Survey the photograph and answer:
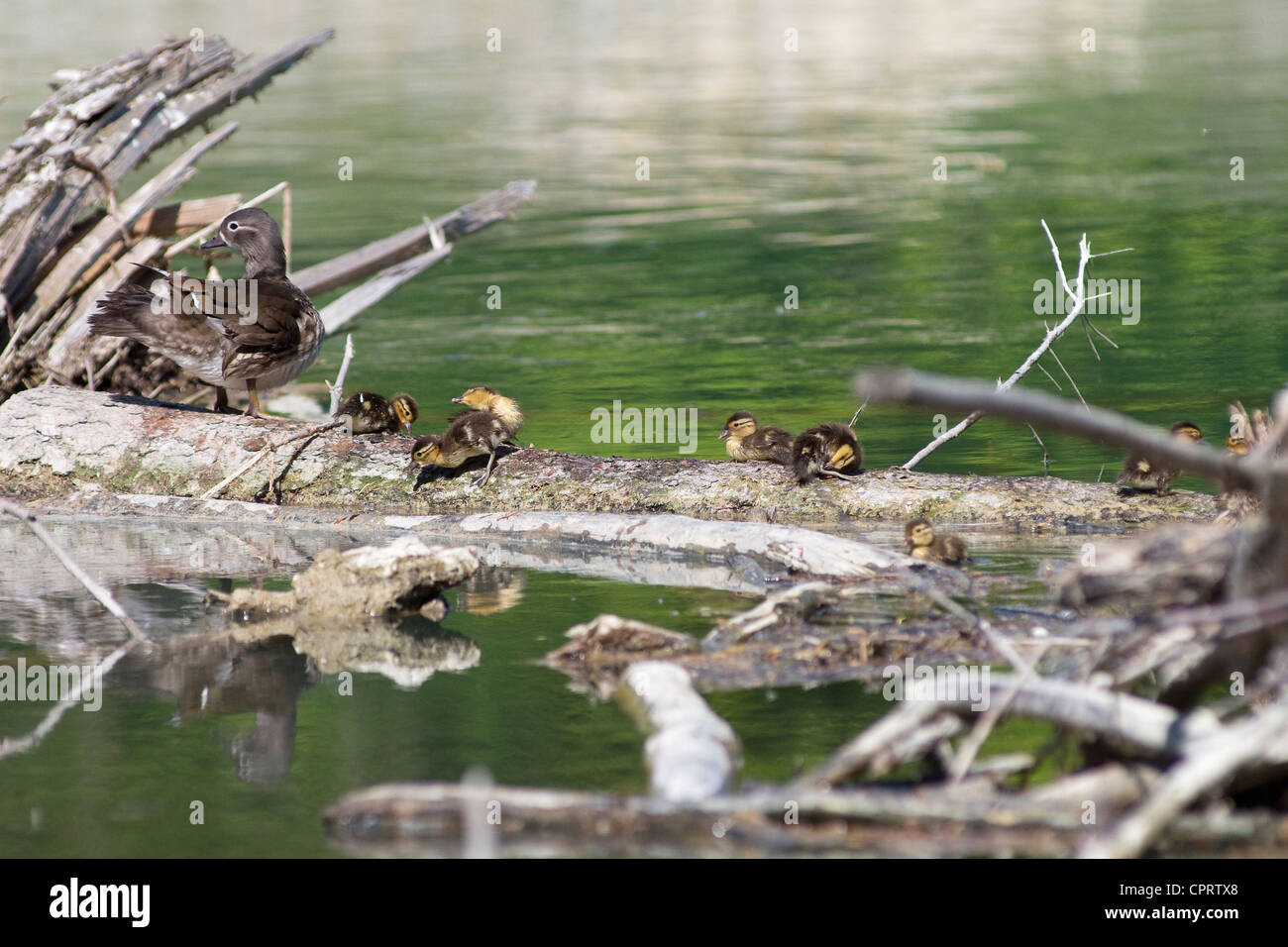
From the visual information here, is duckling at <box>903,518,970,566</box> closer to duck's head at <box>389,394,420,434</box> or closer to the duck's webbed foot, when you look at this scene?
the duck's webbed foot

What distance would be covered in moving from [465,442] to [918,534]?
254cm

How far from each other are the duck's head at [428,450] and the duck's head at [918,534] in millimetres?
2618

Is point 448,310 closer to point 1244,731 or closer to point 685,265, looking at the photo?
point 685,265

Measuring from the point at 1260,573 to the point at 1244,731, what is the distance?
2.05 feet

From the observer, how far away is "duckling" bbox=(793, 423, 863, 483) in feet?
27.7

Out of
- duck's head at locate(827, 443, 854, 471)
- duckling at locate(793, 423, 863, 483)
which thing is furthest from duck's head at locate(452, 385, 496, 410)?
duck's head at locate(827, 443, 854, 471)

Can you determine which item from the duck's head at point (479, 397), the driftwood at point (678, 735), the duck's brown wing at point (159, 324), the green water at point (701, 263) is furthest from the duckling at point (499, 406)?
the driftwood at point (678, 735)

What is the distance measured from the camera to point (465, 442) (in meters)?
8.72

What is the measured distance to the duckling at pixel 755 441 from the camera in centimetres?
899

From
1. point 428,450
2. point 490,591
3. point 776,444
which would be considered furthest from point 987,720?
point 428,450

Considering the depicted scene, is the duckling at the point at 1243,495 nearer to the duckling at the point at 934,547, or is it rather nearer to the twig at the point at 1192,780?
the duckling at the point at 934,547

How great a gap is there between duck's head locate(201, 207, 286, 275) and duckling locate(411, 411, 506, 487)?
1.95m
